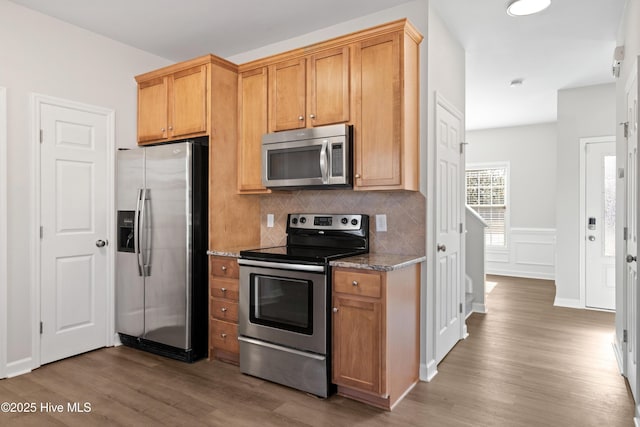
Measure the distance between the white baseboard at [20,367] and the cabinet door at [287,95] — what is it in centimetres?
258

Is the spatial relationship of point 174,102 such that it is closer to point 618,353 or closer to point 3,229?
point 3,229

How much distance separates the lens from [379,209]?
310cm

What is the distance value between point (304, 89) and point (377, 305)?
1.74 m

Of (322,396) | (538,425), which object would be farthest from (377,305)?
(538,425)

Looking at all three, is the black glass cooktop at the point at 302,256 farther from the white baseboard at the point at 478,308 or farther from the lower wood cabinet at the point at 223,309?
the white baseboard at the point at 478,308

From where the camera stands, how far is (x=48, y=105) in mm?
3131

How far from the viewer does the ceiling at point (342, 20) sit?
2977 mm

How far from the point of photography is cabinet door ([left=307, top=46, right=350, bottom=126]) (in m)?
2.88

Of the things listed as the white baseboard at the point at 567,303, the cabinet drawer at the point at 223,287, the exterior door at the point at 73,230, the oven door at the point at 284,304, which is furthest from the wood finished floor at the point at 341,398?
the white baseboard at the point at 567,303

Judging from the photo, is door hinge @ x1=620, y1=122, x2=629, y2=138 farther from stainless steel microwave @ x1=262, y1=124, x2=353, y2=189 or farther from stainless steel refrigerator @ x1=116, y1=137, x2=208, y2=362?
stainless steel refrigerator @ x1=116, y1=137, x2=208, y2=362

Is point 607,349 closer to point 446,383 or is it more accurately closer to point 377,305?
point 446,383

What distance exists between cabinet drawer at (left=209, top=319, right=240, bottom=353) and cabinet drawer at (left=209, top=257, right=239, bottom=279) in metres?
0.39

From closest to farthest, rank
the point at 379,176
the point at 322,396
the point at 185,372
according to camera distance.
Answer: the point at 322,396, the point at 379,176, the point at 185,372

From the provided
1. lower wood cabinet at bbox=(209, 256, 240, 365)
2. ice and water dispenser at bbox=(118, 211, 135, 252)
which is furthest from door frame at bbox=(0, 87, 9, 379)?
lower wood cabinet at bbox=(209, 256, 240, 365)
